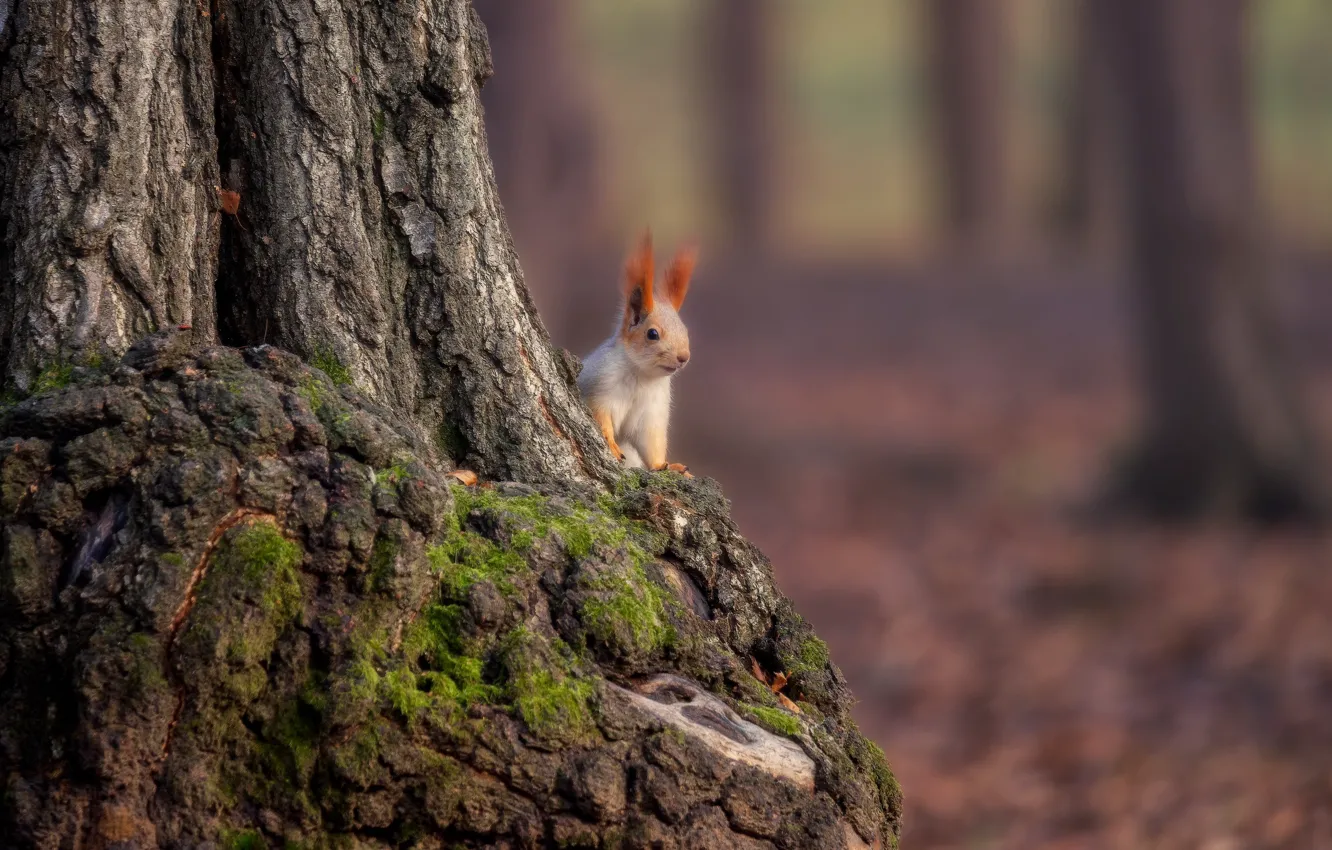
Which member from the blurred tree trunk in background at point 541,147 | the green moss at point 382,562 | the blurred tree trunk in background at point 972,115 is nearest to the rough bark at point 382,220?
the green moss at point 382,562

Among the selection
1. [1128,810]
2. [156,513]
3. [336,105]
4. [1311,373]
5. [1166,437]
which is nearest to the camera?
[156,513]

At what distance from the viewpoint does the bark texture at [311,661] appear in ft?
7.50

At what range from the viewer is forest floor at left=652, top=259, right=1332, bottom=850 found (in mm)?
5672

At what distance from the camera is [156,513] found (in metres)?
2.32

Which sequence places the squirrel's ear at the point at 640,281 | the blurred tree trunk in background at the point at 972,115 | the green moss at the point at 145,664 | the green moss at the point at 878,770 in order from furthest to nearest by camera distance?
1. the blurred tree trunk in background at the point at 972,115
2. the squirrel's ear at the point at 640,281
3. the green moss at the point at 878,770
4. the green moss at the point at 145,664

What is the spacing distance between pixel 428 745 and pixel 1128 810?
3.92 meters

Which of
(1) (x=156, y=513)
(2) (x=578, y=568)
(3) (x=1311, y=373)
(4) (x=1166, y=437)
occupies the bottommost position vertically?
(1) (x=156, y=513)

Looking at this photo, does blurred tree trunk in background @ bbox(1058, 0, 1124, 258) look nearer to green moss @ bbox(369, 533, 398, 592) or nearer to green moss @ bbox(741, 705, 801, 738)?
green moss @ bbox(741, 705, 801, 738)

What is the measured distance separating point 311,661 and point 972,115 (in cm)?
2239

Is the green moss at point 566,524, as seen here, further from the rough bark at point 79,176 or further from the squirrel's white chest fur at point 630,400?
the squirrel's white chest fur at point 630,400

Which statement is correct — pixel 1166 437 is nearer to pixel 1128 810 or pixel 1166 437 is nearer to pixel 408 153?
pixel 1128 810

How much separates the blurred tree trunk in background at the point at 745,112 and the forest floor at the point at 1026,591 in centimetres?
987

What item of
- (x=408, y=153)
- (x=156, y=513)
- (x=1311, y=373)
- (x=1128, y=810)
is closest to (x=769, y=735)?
(x=156, y=513)

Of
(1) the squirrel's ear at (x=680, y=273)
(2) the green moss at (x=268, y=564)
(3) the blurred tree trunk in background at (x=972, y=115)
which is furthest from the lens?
(3) the blurred tree trunk in background at (x=972, y=115)
